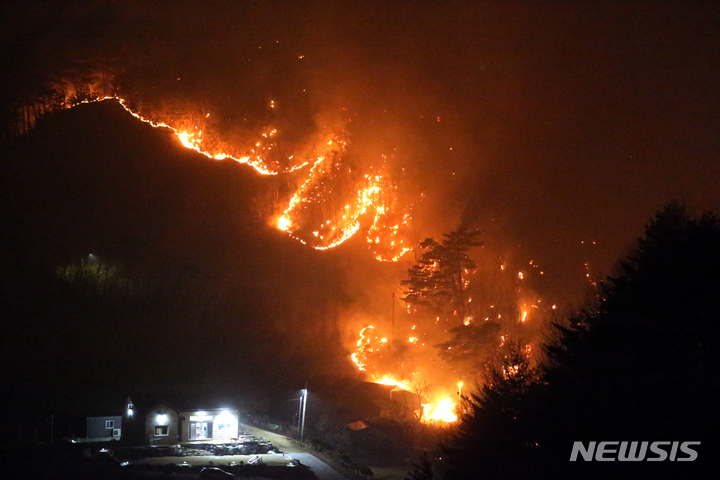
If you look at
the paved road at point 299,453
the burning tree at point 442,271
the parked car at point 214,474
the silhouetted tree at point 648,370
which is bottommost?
the paved road at point 299,453

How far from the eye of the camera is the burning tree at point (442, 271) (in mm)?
57000

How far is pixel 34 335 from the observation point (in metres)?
49.6

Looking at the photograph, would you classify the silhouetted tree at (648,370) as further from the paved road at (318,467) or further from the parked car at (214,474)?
the paved road at (318,467)

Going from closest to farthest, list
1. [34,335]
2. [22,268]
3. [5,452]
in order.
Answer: [5,452], [34,335], [22,268]

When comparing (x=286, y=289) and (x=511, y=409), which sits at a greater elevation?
(x=286, y=289)

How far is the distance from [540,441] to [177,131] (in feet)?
213

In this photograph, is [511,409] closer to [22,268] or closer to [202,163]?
[22,268]

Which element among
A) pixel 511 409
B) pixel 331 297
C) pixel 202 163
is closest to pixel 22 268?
pixel 202 163

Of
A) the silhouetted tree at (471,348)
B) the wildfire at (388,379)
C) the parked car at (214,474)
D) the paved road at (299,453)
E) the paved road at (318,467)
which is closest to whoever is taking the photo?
the parked car at (214,474)

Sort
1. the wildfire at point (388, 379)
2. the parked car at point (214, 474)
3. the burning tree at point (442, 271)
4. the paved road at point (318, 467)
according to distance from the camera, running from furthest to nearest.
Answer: the burning tree at point (442, 271), the wildfire at point (388, 379), the paved road at point (318, 467), the parked car at point (214, 474)

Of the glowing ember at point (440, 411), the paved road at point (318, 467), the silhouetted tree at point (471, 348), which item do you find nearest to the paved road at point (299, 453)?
the paved road at point (318, 467)

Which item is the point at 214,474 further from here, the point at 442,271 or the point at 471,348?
the point at 442,271

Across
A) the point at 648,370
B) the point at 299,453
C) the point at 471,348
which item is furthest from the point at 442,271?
the point at 648,370

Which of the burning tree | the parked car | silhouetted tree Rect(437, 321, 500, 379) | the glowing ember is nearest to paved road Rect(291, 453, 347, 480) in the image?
the parked car
